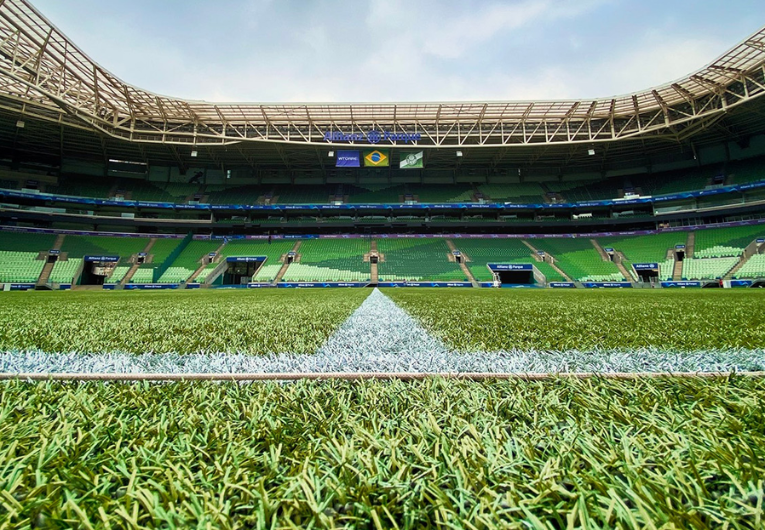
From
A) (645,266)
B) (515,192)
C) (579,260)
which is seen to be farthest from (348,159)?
(645,266)

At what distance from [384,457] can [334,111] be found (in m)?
26.4

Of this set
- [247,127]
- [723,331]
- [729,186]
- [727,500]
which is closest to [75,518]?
[727,500]

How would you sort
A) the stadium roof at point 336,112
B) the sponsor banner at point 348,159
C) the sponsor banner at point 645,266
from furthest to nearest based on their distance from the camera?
the sponsor banner at point 348,159, the sponsor banner at point 645,266, the stadium roof at point 336,112

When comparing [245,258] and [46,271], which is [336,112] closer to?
Answer: [245,258]

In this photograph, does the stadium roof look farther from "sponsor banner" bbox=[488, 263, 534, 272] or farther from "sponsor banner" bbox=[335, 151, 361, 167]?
"sponsor banner" bbox=[488, 263, 534, 272]

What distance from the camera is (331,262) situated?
27.3 metres

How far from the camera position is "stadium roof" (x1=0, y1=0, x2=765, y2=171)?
57.0 feet

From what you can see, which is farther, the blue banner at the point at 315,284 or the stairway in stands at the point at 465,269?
the stairway in stands at the point at 465,269

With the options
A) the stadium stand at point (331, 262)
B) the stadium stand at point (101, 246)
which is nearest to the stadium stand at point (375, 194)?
the stadium stand at point (331, 262)

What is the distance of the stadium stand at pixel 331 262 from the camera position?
25.5m

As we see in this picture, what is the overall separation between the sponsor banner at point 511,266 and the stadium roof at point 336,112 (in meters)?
9.25

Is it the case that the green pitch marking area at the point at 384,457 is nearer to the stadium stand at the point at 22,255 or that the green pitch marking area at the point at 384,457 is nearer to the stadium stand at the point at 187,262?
the stadium stand at the point at 187,262

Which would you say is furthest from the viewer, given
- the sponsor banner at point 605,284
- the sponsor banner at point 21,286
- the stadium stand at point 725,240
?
the sponsor banner at point 605,284

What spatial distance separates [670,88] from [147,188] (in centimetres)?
Result: 4234
